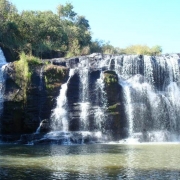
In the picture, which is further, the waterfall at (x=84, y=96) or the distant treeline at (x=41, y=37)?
A: the distant treeline at (x=41, y=37)

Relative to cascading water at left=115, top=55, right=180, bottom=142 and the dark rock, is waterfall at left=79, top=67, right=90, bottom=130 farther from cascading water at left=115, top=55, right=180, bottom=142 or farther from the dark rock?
cascading water at left=115, top=55, right=180, bottom=142

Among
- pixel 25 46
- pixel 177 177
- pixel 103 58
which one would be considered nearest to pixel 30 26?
pixel 25 46

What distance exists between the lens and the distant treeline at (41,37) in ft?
116

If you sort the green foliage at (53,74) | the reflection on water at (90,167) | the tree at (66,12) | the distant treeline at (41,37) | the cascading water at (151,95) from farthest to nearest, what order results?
the tree at (66,12) < the distant treeline at (41,37) < the green foliage at (53,74) < the cascading water at (151,95) < the reflection on water at (90,167)

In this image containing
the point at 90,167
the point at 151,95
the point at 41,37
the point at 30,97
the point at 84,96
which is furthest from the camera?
the point at 41,37

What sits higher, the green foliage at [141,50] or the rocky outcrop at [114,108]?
the green foliage at [141,50]

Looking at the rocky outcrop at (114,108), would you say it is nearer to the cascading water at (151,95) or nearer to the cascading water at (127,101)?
the cascading water at (127,101)

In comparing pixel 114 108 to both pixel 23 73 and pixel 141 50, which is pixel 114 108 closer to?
pixel 23 73

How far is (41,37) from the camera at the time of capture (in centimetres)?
4059

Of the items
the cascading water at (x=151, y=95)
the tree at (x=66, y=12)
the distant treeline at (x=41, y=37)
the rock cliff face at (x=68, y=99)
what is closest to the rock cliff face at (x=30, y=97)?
the rock cliff face at (x=68, y=99)

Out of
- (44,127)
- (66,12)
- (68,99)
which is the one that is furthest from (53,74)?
(66,12)

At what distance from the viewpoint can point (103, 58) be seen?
28.7m

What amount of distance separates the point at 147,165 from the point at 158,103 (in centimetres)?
1461

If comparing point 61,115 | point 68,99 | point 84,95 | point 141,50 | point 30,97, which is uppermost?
point 141,50
